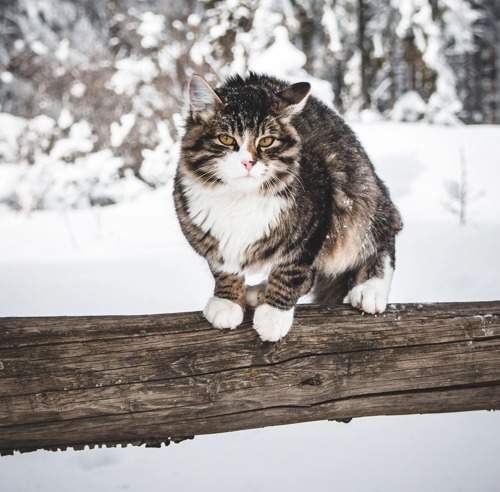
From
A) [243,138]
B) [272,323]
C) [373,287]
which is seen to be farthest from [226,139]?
[373,287]

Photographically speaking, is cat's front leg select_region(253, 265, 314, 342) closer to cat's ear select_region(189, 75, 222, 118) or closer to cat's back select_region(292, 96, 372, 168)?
cat's back select_region(292, 96, 372, 168)

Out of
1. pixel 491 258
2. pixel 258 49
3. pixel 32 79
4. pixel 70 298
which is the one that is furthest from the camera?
pixel 32 79

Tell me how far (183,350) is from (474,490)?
131 centimetres

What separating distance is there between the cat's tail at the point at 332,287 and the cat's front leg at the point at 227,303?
447mm

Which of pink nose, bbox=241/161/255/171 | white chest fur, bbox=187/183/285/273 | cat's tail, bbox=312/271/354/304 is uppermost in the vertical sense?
pink nose, bbox=241/161/255/171

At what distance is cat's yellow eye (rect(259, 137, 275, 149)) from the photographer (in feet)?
5.79

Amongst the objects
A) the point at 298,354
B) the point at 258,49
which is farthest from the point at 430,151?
the point at 298,354

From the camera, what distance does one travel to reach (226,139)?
5.75ft

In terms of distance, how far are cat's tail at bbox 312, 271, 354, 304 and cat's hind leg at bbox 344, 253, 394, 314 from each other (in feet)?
0.32

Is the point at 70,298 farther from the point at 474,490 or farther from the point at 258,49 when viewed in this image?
the point at 258,49

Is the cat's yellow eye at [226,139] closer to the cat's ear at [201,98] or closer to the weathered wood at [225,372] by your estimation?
the cat's ear at [201,98]

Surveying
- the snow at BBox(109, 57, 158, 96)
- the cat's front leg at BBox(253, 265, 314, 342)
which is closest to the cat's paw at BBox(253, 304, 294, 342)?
the cat's front leg at BBox(253, 265, 314, 342)

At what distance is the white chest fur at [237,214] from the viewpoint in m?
1.78

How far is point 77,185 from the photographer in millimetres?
6926
